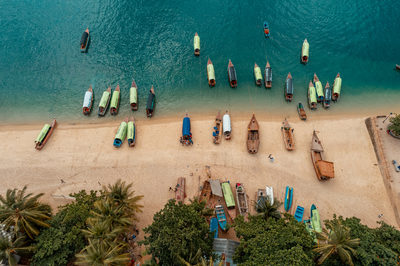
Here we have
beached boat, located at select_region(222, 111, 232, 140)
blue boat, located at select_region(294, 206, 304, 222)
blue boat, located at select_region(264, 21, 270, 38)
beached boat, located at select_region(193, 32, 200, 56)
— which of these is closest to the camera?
blue boat, located at select_region(294, 206, 304, 222)

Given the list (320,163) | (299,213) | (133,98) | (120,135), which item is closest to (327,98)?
(320,163)

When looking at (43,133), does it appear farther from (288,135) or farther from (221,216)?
(288,135)

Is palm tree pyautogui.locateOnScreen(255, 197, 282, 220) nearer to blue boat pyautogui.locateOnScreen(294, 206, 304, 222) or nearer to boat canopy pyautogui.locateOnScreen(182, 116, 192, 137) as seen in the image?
blue boat pyautogui.locateOnScreen(294, 206, 304, 222)

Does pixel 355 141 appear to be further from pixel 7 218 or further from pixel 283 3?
pixel 7 218

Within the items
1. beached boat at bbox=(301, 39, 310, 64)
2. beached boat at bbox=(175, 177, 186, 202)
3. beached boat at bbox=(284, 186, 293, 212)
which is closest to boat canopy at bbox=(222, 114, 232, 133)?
beached boat at bbox=(175, 177, 186, 202)

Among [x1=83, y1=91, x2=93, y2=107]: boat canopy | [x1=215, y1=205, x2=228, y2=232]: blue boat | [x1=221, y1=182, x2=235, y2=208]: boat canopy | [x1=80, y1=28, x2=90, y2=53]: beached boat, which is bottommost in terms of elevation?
[x1=215, y1=205, x2=228, y2=232]: blue boat

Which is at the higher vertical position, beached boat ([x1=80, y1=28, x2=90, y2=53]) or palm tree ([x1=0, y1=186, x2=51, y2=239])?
beached boat ([x1=80, y1=28, x2=90, y2=53])
